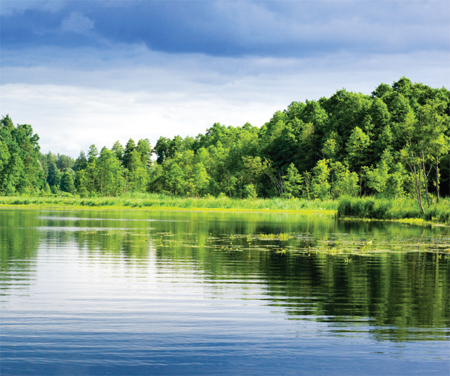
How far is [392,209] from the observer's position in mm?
50969

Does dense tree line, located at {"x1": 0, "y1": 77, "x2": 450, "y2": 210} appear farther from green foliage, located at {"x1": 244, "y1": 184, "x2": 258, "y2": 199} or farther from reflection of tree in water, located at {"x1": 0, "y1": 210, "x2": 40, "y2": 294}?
reflection of tree in water, located at {"x1": 0, "y1": 210, "x2": 40, "y2": 294}

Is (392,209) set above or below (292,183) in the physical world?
below

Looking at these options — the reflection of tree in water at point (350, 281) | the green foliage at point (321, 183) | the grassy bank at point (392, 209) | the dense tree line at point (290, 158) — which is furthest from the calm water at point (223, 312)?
the green foliage at point (321, 183)

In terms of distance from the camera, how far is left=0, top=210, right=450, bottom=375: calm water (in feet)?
26.1

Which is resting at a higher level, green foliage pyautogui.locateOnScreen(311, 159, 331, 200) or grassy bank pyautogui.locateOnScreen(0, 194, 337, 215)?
green foliage pyautogui.locateOnScreen(311, 159, 331, 200)

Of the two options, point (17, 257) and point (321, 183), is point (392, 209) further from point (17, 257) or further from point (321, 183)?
point (17, 257)

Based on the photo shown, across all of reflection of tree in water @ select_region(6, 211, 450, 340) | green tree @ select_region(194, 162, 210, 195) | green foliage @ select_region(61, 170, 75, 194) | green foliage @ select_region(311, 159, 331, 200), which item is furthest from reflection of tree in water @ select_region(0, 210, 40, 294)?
green foliage @ select_region(61, 170, 75, 194)

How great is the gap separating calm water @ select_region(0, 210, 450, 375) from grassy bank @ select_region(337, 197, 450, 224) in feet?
→ 83.2

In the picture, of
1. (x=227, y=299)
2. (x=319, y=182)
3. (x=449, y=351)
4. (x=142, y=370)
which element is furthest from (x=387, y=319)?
(x=319, y=182)

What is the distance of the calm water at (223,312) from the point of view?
795cm

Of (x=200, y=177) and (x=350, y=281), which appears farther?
(x=200, y=177)

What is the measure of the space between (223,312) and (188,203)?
71964mm

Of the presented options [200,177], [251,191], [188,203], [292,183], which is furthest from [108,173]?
[292,183]

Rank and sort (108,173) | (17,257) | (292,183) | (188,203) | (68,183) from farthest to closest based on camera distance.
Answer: (68,183) < (108,173) < (292,183) < (188,203) < (17,257)
